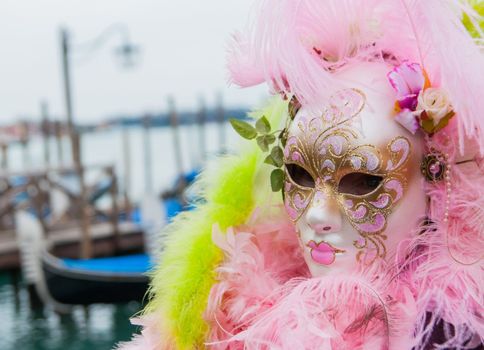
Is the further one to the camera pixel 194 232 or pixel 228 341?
pixel 194 232

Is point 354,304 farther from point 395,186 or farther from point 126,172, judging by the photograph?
point 126,172

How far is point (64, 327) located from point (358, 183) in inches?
271

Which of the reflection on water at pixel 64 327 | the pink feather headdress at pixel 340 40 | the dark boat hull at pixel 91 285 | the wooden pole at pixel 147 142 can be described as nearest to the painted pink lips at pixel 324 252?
the pink feather headdress at pixel 340 40

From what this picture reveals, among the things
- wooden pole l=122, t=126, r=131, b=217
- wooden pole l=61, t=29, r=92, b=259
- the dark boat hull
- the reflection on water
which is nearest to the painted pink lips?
the reflection on water

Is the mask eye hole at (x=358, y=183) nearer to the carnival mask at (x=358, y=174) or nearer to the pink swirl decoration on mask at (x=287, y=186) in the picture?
the carnival mask at (x=358, y=174)

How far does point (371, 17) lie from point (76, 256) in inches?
311

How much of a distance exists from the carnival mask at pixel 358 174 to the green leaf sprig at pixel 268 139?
0.10 m

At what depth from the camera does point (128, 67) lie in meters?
8.74

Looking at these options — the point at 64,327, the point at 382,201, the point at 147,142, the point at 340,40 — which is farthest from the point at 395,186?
the point at 147,142

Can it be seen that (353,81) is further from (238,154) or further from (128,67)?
(128,67)

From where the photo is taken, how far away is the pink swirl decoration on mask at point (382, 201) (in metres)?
1.02

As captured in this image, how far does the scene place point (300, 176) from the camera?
3.65 ft

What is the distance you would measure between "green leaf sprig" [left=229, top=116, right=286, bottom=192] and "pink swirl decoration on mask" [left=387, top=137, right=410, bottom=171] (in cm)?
23

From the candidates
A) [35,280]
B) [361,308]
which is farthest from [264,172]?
[35,280]
